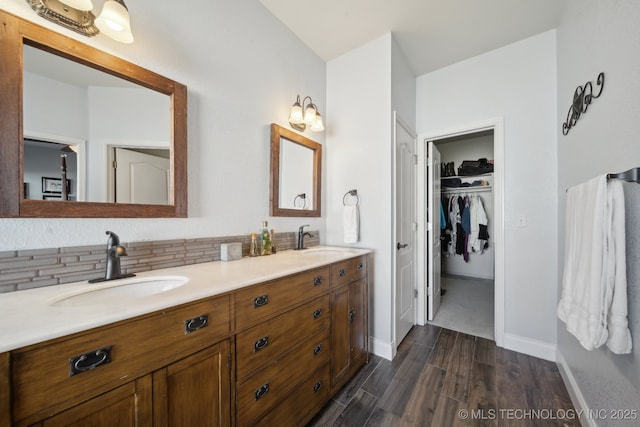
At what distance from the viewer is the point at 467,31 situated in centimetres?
200

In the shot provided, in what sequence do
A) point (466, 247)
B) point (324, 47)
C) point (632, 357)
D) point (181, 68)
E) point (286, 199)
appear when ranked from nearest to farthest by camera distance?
point (632, 357) < point (181, 68) < point (286, 199) < point (324, 47) < point (466, 247)

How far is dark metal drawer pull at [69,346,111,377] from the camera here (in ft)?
1.94

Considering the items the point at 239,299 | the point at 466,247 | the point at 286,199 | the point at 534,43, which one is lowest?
the point at 466,247

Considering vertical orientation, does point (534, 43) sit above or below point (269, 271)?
above

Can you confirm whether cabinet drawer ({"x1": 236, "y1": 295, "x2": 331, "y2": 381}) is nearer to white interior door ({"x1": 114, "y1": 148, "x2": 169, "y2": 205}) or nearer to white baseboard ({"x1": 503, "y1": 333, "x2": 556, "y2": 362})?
white interior door ({"x1": 114, "y1": 148, "x2": 169, "y2": 205})

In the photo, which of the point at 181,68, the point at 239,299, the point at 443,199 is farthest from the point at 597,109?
the point at 443,199

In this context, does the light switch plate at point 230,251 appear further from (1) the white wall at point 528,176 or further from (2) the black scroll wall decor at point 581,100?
(1) the white wall at point 528,176

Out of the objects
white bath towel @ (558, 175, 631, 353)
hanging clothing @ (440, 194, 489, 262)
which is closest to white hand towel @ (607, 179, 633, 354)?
white bath towel @ (558, 175, 631, 353)

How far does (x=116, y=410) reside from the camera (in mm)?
659

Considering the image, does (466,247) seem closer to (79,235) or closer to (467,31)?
(467,31)

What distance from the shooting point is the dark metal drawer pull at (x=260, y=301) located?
3.35ft

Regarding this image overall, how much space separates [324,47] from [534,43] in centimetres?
184

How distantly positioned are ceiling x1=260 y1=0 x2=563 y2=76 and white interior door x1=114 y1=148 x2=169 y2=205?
57.9 inches

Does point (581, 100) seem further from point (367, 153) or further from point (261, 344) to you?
point (261, 344)
